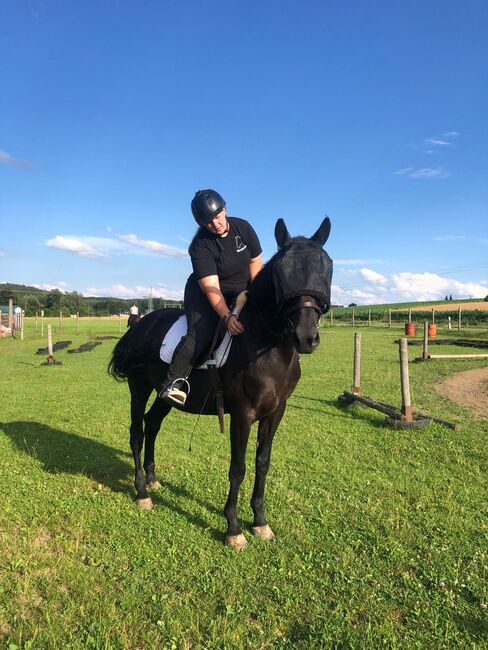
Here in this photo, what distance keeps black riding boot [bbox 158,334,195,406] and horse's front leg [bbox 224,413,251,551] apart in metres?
0.65

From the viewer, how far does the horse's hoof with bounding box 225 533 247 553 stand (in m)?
4.09

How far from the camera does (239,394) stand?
410 cm

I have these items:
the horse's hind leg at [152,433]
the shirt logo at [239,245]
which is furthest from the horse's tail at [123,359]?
the shirt logo at [239,245]

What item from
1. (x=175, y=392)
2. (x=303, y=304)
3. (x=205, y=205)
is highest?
(x=205, y=205)

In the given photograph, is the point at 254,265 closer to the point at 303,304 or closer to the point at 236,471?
the point at 303,304

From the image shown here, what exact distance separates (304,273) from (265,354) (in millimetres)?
1054

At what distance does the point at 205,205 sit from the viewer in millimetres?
4035

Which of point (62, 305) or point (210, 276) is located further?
point (62, 305)

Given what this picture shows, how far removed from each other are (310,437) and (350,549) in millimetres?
3922

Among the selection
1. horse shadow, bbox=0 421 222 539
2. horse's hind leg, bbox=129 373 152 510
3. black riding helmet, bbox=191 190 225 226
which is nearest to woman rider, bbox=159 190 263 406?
black riding helmet, bbox=191 190 225 226

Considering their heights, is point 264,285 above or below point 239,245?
below

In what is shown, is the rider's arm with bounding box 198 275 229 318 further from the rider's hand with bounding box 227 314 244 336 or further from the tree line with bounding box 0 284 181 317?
the tree line with bounding box 0 284 181 317

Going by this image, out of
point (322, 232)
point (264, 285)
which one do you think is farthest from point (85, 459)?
point (322, 232)

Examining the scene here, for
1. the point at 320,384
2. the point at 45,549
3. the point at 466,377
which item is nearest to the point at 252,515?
the point at 45,549
